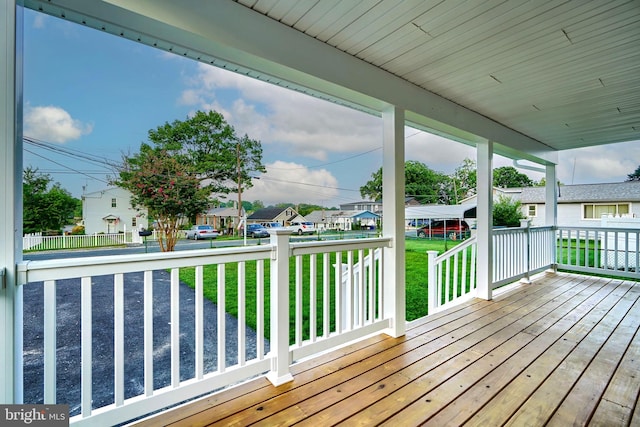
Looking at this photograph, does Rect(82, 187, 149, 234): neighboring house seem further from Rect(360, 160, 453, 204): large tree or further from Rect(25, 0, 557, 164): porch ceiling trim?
Rect(360, 160, 453, 204): large tree

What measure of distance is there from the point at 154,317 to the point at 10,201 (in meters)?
1.00

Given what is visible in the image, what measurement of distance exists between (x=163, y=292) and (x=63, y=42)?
4.71 feet

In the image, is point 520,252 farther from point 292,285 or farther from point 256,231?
point 256,231

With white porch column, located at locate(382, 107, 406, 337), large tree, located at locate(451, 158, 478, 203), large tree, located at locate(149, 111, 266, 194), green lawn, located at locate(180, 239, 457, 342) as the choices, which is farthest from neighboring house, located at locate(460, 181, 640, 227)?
large tree, located at locate(149, 111, 266, 194)

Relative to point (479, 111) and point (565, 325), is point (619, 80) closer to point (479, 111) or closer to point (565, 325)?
point (479, 111)

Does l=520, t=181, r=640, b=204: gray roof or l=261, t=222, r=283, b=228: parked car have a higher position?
l=520, t=181, r=640, b=204: gray roof

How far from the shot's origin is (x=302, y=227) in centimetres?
219

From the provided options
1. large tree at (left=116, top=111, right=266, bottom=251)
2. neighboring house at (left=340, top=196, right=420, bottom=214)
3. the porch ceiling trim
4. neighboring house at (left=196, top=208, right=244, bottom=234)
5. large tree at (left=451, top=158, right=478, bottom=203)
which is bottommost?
neighboring house at (left=196, top=208, right=244, bottom=234)

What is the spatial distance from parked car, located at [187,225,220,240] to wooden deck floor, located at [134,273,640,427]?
3.33 feet

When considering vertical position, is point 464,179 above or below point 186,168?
above

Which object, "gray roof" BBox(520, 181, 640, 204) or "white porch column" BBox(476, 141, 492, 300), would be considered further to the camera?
"gray roof" BBox(520, 181, 640, 204)

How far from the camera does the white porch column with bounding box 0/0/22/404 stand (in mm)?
1219

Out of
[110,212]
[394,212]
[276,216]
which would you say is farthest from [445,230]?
[110,212]

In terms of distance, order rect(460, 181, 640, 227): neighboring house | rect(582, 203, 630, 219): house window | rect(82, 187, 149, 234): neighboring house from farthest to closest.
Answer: rect(582, 203, 630, 219): house window → rect(460, 181, 640, 227): neighboring house → rect(82, 187, 149, 234): neighboring house
